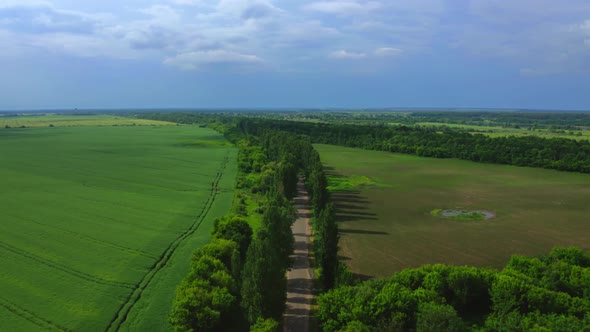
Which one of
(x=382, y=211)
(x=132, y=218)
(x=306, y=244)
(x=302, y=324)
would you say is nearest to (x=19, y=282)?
(x=132, y=218)

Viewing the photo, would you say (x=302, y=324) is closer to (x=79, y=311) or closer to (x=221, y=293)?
(x=221, y=293)

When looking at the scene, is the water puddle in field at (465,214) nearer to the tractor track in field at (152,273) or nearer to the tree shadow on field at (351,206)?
the tree shadow on field at (351,206)

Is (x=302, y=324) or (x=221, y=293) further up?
(x=221, y=293)

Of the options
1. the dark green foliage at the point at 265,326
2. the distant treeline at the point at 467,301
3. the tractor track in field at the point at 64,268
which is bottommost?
the tractor track in field at the point at 64,268

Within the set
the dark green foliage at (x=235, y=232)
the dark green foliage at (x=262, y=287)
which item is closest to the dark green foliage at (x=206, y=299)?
the dark green foliage at (x=262, y=287)

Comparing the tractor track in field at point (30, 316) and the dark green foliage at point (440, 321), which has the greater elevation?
the dark green foliage at point (440, 321)

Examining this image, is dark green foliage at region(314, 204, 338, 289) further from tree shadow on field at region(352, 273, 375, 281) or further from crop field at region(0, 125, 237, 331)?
crop field at region(0, 125, 237, 331)
